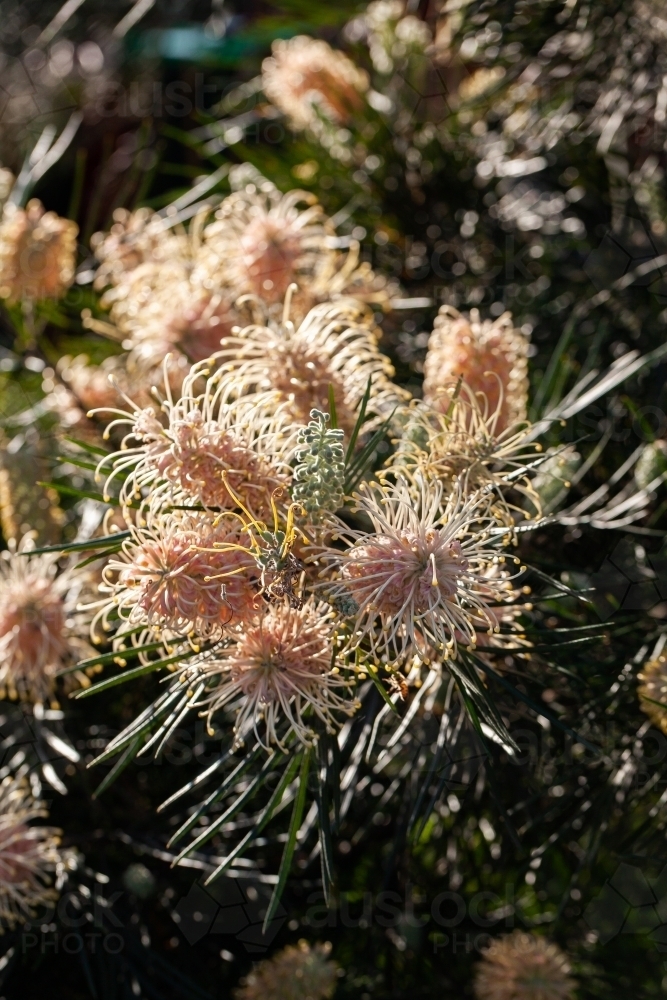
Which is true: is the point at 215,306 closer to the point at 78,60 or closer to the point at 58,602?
the point at 58,602

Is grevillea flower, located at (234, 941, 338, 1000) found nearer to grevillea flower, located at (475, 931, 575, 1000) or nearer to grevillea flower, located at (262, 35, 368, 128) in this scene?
grevillea flower, located at (475, 931, 575, 1000)

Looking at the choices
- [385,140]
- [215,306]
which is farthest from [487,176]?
[215,306]

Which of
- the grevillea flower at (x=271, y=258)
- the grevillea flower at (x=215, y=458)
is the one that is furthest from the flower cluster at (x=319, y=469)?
the grevillea flower at (x=271, y=258)

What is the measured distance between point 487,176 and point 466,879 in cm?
41

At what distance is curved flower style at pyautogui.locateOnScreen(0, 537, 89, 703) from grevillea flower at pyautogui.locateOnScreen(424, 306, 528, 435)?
0.59 feet

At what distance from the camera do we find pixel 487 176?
0.59 metres

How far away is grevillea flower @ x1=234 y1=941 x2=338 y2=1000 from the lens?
399mm

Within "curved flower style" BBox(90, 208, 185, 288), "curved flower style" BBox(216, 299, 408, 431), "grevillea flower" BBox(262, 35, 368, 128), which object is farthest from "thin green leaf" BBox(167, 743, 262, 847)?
"grevillea flower" BBox(262, 35, 368, 128)

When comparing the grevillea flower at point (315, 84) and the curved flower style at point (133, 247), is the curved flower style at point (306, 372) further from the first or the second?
the grevillea flower at point (315, 84)

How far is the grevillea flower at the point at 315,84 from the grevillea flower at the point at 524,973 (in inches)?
18.8

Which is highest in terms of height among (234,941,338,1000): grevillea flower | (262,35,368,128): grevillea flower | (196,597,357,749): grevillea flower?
(262,35,368,128): grevillea flower

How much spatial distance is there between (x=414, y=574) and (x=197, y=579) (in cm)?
6

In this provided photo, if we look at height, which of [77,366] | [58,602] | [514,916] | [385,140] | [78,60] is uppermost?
[78,60]

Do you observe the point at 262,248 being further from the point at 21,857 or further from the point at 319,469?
the point at 21,857
